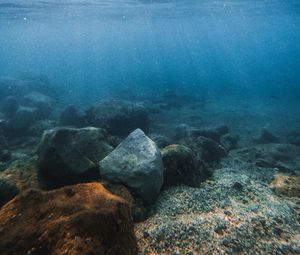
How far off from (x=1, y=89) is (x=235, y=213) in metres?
27.1

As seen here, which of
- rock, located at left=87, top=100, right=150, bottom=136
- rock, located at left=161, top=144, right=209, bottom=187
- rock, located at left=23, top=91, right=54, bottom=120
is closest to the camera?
rock, located at left=161, top=144, right=209, bottom=187

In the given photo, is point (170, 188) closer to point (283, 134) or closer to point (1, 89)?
point (283, 134)

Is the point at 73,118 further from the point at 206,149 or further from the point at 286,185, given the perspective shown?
the point at 286,185

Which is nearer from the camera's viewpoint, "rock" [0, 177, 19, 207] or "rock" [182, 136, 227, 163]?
"rock" [0, 177, 19, 207]

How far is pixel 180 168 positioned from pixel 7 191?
4099 millimetres

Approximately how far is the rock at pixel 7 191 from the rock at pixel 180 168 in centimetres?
354

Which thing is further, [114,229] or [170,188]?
[170,188]

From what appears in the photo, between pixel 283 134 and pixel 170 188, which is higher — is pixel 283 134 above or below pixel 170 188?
below

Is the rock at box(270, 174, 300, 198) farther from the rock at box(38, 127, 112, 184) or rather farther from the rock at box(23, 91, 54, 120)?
the rock at box(23, 91, 54, 120)

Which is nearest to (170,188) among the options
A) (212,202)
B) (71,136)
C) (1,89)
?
(212,202)

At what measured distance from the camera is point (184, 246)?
14.0 ft

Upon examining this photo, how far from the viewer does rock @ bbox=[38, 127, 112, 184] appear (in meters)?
5.73

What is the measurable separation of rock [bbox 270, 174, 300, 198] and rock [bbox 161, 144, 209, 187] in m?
2.10

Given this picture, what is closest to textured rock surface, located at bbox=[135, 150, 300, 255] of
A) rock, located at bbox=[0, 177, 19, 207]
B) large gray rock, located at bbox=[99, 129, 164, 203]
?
large gray rock, located at bbox=[99, 129, 164, 203]
